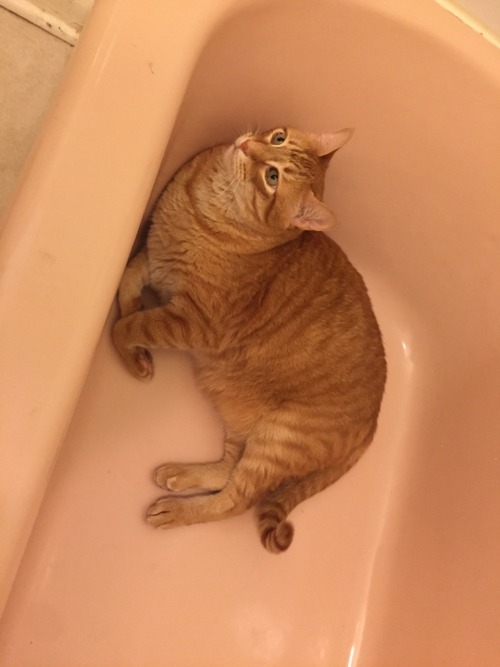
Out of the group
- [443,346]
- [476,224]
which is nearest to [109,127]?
[476,224]

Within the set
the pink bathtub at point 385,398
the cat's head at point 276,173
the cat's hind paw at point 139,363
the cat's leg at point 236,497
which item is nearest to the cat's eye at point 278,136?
the cat's head at point 276,173

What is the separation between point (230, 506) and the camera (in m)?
1.26

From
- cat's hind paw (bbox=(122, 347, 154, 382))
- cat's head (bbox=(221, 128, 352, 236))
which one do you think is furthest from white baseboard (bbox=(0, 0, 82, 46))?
cat's hind paw (bbox=(122, 347, 154, 382))

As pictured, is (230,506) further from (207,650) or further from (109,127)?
(109,127)

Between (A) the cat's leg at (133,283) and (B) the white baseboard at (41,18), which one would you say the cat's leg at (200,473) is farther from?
(B) the white baseboard at (41,18)

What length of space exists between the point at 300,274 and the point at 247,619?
0.83m

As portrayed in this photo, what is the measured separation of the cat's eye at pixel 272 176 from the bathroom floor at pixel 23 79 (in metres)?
0.58

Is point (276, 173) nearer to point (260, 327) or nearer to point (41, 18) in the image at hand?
point (260, 327)

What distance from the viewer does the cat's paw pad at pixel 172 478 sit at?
4.12 feet

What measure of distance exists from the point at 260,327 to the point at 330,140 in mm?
417

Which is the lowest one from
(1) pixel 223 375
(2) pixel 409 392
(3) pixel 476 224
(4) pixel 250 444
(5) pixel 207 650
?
(5) pixel 207 650

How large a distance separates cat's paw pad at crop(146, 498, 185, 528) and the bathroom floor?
0.81 m

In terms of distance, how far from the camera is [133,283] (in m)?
1.21

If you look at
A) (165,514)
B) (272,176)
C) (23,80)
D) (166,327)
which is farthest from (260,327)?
(23,80)
